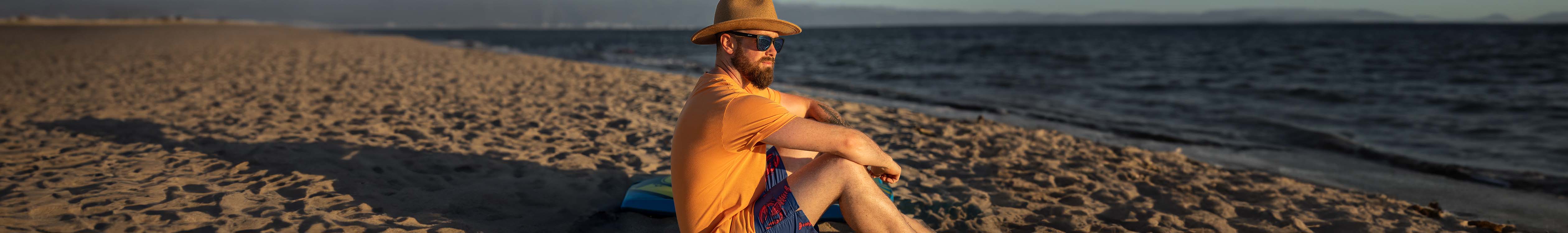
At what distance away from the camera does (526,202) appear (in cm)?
358

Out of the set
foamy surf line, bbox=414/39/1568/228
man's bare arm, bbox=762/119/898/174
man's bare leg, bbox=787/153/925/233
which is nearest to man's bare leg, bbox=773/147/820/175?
man's bare leg, bbox=787/153/925/233

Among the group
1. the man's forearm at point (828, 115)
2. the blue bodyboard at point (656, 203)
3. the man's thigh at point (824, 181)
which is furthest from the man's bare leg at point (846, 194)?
the blue bodyboard at point (656, 203)

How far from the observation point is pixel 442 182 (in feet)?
12.7

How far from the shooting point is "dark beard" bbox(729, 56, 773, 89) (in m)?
2.14

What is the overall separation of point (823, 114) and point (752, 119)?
71 cm

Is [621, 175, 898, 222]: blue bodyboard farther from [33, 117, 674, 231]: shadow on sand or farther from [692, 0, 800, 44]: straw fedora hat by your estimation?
[692, 0, 800, 44]: straw fedora hat

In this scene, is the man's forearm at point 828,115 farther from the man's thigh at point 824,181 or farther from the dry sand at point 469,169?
the dry sand at point 469,169

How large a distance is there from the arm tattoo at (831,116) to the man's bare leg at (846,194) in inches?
9.5

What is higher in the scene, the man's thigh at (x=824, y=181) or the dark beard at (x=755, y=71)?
the dark beard at (x=755, y=71)

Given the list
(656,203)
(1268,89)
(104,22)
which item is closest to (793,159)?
(656,203)

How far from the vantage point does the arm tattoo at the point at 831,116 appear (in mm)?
2520

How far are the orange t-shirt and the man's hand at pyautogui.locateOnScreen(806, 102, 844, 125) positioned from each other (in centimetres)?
28

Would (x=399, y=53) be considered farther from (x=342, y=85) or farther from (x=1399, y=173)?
(x=1399, y=173)

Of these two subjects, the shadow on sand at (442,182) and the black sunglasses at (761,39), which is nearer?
the black sunglasses at (761,39)
